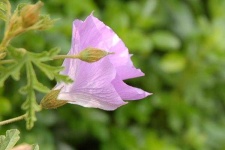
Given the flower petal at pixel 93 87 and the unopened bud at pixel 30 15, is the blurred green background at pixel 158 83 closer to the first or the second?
the flower petal at pixel 93 87

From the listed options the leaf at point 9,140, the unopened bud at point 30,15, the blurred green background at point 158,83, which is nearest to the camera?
the unopened bud at point 30,15

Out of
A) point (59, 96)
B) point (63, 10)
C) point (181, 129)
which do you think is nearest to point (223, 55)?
point (181, 129)

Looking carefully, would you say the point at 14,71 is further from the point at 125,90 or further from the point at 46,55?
the point at 125,90

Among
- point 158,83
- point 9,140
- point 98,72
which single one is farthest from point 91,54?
point 158,83

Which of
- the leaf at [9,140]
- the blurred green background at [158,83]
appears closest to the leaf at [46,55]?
the leaf at [9,140]

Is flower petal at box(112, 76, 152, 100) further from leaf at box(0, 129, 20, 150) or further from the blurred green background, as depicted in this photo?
the blurred green background

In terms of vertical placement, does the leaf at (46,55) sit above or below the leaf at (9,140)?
above

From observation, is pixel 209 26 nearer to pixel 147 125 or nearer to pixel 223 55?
pixel 223 55
